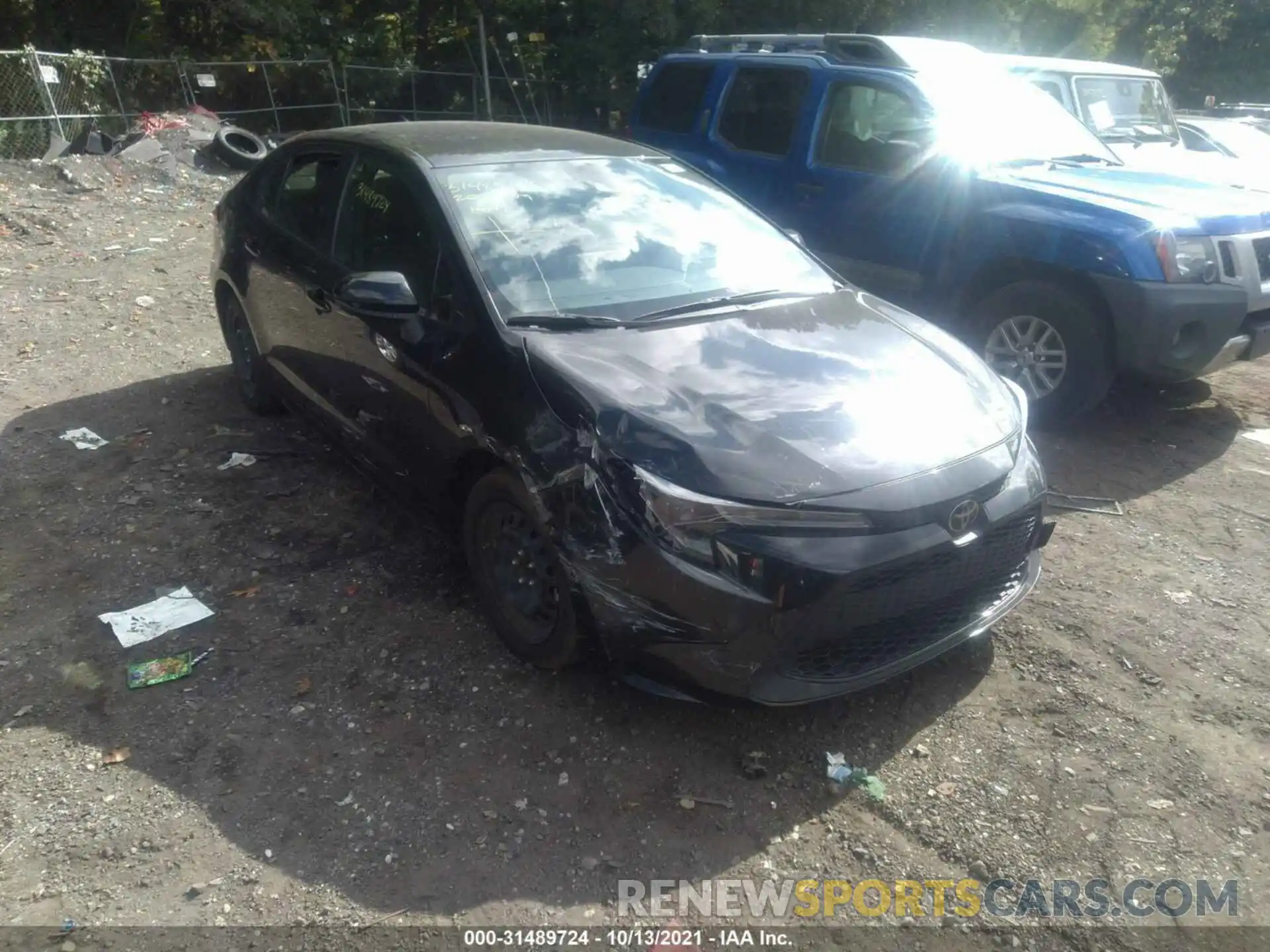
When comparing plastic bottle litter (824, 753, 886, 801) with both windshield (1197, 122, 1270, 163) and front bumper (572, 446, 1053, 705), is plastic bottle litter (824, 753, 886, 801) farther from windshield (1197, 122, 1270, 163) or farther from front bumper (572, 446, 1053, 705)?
windshield (1197, 122, 1270, 163)

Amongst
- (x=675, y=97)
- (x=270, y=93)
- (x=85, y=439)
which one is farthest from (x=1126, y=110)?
(x=270, y=93)

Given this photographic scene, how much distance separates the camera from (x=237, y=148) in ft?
43.5

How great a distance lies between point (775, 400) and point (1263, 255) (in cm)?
388

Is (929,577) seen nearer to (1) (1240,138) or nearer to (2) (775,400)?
(2) (775,400)

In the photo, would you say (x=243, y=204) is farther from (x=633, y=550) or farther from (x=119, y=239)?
(x=119, y=239)

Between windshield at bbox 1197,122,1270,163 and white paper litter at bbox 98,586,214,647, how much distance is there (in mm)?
11464

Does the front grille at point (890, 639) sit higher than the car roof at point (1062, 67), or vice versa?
the car roof at point (1062, 67)

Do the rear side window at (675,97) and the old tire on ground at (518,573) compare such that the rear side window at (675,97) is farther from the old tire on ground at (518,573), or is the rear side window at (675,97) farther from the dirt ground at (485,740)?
the old tire on ground at (518,573)

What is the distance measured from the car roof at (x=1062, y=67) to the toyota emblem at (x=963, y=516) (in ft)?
18.2

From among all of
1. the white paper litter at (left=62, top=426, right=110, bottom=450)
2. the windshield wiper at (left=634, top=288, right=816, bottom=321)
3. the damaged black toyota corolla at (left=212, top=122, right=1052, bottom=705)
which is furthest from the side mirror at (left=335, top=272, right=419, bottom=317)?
the white paper litter at (left=62, top=426, right=110, bottom=450)

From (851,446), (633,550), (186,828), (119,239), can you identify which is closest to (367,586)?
(186,828)

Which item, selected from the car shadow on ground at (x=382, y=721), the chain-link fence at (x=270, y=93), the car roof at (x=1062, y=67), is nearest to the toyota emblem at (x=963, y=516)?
the car shadow on ground at (x=382, y=721)

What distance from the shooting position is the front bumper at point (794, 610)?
2.75m

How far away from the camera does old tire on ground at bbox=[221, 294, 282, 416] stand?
17.8 feet
